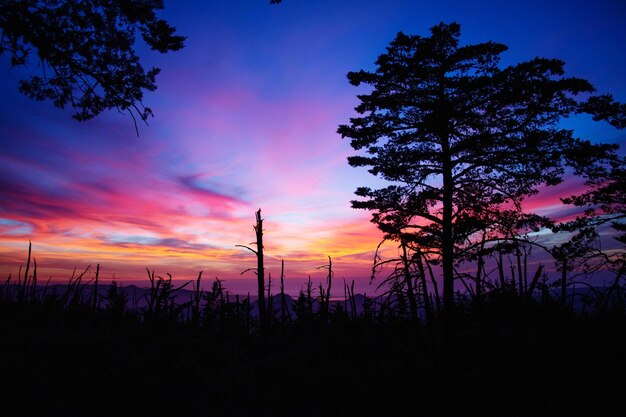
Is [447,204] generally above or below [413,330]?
above

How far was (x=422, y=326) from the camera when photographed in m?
10.4

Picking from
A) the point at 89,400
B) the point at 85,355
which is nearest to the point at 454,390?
the point at 89,400

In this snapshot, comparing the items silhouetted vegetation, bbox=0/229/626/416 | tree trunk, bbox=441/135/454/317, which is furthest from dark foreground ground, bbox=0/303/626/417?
tree trunk, bbox=441/135/454/317

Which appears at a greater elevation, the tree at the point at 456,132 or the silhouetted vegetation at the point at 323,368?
the tree at the point at 456,132

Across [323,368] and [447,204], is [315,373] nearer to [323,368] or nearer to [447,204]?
[323,368]

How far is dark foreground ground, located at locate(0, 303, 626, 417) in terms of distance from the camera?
6.22 metres

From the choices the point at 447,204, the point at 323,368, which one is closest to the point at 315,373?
the point at 323,368

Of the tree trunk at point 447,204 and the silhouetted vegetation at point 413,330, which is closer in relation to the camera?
the silhouetted vegetation at point 413,330

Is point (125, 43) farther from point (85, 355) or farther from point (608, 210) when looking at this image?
point (608, 210)

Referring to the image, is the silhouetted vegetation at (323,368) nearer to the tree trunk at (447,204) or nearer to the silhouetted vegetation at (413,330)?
the silhouetted vegetation at (413,330)

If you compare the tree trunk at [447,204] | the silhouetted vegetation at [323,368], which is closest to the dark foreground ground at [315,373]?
the silhouetted vegetation at [323,368]

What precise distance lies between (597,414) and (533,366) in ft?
5.61

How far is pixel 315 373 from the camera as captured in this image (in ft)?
31.1

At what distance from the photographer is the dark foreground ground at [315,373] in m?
6.22
